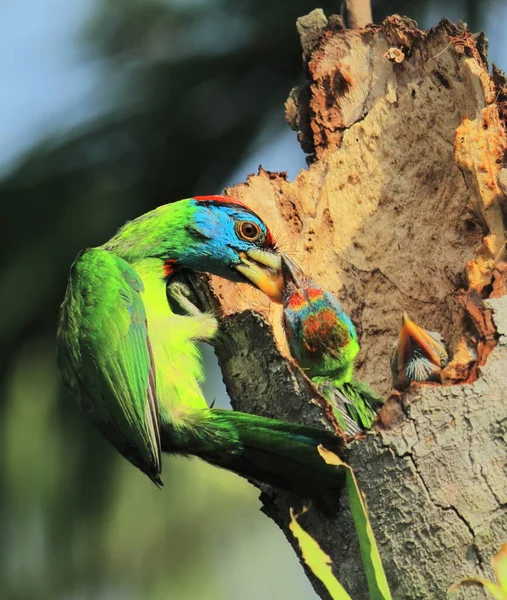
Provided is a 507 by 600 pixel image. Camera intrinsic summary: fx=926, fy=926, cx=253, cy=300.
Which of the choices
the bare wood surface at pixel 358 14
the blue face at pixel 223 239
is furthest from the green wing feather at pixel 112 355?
the bare wood surface at pixel 358 14

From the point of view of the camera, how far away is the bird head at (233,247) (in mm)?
3818

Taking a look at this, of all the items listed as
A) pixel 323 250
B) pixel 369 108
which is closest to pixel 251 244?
pixel 323 250

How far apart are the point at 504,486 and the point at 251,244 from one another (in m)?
1.75

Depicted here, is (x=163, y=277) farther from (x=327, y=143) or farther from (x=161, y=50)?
(x=161, y=50)

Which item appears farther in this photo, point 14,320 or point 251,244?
point 14,320

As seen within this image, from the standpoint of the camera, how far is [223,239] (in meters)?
3.88

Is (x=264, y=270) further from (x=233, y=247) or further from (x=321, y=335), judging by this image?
(x=321, y=335)

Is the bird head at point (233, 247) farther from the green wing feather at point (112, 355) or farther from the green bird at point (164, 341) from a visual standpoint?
the green wing feather at point (112, 355)

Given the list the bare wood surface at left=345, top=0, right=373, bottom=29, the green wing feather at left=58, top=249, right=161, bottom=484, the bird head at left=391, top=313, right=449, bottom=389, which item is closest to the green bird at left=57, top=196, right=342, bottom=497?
the green wing feather at left=58, top=249, right=161, bottom=484

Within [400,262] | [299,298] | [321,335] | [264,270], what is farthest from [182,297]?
[400,262]

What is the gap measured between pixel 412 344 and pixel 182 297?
106 centimetres

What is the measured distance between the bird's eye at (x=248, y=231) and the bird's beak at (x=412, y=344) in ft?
2.68

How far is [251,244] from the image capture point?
12.7 ft

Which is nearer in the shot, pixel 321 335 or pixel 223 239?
pixel 321 335
